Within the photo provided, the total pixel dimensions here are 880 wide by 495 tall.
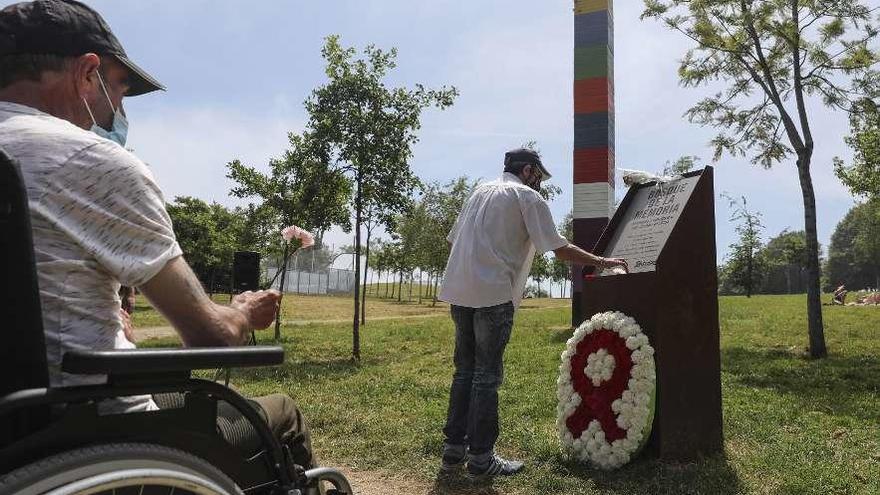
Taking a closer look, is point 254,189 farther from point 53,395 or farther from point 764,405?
point 53,395

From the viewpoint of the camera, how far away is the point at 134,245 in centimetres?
151

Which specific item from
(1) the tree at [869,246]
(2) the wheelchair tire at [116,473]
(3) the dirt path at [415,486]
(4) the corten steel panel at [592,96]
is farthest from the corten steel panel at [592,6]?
(1) the tree at [869,246]

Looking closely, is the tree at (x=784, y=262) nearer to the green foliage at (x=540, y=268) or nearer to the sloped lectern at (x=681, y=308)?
the green foliage at (x=540, y=268)

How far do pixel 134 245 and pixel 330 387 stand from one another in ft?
21.9

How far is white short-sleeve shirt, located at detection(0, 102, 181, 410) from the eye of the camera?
147 centimetres

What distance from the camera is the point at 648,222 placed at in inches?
184

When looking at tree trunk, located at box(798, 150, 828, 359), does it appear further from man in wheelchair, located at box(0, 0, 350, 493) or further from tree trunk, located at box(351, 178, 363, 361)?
man in wheelchair, located at box(0, 0, 350, 493)

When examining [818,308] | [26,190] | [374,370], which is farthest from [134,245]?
[818,308]

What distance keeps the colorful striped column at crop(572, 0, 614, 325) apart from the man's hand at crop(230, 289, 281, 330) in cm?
1283

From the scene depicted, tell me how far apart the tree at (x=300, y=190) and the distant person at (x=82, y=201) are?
955cm

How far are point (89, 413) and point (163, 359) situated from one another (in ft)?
0.63

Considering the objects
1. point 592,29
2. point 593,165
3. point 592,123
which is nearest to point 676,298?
point 593,165

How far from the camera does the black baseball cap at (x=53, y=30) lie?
1.57 m

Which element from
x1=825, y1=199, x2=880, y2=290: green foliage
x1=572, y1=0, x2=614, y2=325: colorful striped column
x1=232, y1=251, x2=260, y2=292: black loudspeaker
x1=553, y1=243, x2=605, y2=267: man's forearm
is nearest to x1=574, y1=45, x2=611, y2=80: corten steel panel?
x1=572, y1=0, x2=614, y2=325: colorful striped column
